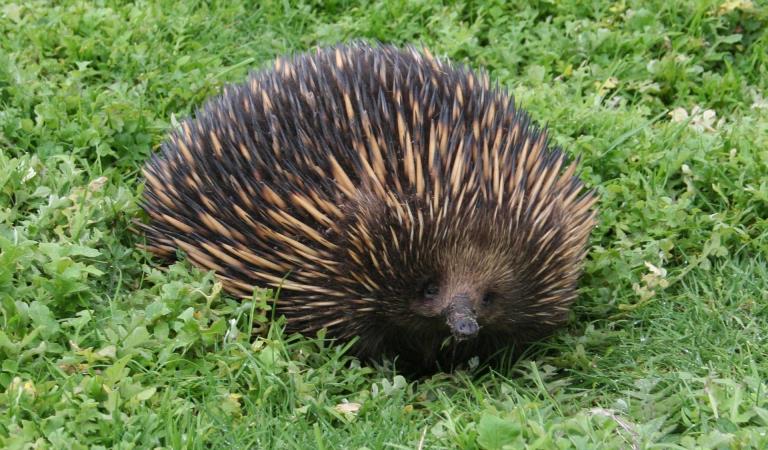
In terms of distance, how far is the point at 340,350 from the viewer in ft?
11.0

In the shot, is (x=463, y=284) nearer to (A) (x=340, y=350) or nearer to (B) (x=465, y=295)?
(B) (x=465, y=295)

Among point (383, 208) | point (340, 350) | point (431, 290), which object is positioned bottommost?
point (340, 350)

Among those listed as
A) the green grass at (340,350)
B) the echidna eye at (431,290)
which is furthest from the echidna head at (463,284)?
the green grass at (340,350)

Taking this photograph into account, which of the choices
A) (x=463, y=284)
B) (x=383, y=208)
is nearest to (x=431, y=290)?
(x=463, y=284)

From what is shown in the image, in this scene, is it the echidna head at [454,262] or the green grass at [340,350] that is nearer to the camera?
the green grass at [340,350]

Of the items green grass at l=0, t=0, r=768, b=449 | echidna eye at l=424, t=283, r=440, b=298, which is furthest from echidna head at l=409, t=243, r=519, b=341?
green grass at l=0, t=0, r=768, b=449

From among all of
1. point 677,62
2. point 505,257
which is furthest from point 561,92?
point 505,257

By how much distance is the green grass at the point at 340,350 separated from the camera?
283cm

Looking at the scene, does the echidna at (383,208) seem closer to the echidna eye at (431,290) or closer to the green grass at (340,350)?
the echidna eye at (431,290)

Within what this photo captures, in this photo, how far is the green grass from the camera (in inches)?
111

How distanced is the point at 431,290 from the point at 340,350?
1.09ft

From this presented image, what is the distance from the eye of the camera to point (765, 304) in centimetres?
366

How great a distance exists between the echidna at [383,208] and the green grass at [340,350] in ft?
0.48

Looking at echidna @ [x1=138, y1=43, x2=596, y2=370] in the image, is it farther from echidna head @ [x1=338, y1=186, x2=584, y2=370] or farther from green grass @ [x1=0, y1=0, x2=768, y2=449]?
green grass @ [x1=0, y1=0, x2=768, y2=449]
